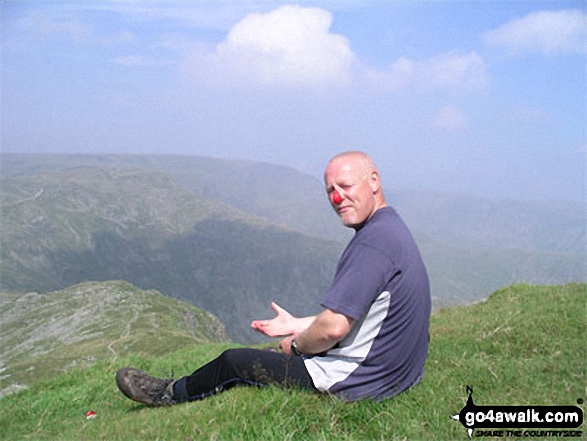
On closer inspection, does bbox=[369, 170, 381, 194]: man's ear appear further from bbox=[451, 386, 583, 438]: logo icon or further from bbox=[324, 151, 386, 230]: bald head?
bbox=[451, 386, 583, 438]: logo icon

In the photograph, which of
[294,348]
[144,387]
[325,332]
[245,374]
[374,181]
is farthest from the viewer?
[144,387]

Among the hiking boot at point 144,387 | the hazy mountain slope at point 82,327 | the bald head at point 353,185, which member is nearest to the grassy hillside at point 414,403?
the hiking boot at point 144,387

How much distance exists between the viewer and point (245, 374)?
711 cm

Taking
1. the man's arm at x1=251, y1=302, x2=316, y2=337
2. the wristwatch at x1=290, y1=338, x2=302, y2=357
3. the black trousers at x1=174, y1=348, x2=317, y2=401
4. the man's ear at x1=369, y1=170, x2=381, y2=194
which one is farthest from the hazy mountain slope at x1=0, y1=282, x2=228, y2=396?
the man's ear at x1=369, y1=170, x2=381, y2=194

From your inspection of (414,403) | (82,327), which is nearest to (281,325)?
(414,403)

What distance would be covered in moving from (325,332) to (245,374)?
1.61 meters

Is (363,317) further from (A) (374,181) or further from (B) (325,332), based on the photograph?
(A) (374,181)

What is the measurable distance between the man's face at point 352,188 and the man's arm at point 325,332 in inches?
52.9

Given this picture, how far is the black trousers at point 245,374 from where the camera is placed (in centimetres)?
668

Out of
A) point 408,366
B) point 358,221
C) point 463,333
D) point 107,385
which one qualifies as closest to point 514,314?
point 463,333

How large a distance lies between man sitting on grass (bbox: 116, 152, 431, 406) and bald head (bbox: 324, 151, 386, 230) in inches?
0.5

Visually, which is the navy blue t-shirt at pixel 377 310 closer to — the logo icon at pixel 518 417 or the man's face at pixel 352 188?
the man's face at pixel 352 188

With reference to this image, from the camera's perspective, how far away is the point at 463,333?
408 inches

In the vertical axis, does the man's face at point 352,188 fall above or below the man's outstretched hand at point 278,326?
above
